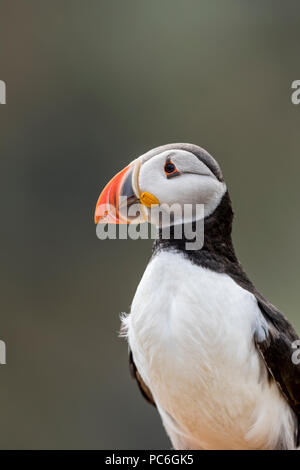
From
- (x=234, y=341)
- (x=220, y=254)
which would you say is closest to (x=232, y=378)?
(x=234, y=341)

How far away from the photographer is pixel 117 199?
44.5 inches

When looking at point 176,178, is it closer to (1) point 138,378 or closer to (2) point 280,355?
(2) point 280,355

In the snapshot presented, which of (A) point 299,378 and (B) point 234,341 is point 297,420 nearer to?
(A) point 299,378

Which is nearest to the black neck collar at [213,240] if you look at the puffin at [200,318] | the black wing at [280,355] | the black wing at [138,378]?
the puffin at [200,318]

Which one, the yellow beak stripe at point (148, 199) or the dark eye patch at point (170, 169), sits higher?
the dark eye patch at point (170, 169)

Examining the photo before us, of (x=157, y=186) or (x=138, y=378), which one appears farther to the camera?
(x=138, y=378)

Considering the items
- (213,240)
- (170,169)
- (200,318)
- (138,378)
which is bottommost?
(138,378)

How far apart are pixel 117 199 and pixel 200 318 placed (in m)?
0.22

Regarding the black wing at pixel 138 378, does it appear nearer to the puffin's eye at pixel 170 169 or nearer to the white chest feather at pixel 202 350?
the white chest feather at pixel 202 350

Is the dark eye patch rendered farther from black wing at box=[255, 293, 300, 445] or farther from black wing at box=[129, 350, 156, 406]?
black wing at box=[129, 350, 156, 406]

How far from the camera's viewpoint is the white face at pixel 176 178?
1.12 meters

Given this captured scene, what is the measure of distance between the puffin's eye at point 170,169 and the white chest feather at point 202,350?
0.13 m

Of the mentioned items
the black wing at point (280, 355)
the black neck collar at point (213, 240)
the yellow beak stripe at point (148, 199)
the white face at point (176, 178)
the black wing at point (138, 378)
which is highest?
the white face at point (176, 178)

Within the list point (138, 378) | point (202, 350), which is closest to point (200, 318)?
point (202, 350)
